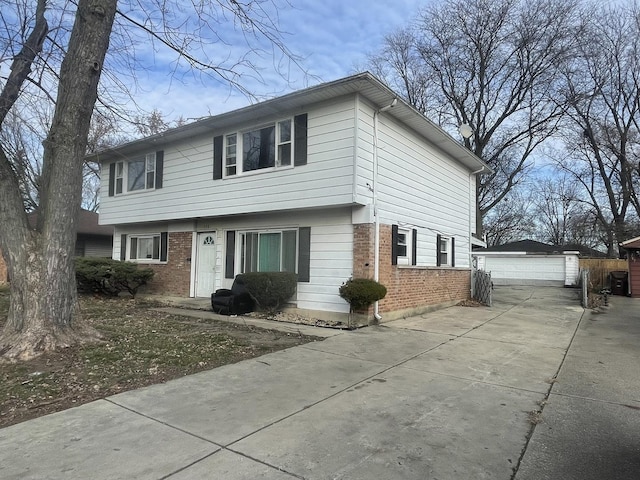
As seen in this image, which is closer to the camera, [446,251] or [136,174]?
[446,251]

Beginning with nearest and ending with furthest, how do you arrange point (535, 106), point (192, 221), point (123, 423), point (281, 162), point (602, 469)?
point (602, 469) → point (123, 423) → point (281, 162) → point (192, 221) → point (535, 106)

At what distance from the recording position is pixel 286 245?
1148 cm

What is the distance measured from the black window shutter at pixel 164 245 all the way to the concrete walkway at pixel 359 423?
9.20 metres

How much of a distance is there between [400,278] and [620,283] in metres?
15.7

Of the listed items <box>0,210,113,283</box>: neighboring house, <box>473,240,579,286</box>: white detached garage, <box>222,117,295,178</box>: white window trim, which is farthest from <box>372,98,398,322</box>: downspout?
<box>0,210,113,283</box>: neighboring house

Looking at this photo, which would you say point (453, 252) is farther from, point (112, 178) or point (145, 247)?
point (112, 178)

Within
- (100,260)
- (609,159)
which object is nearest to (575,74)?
(609,159)

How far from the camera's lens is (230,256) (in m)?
12.9

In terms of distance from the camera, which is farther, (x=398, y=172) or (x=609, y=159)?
(x=609, y=159)

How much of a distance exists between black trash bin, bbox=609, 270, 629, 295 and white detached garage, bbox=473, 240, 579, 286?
140 inches

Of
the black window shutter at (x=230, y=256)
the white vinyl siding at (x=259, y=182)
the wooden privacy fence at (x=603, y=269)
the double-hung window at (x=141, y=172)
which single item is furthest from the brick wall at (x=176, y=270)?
the wooden privacy fence at (x=603, y=269)

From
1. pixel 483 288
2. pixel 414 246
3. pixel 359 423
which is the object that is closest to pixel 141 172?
pixel 414 246

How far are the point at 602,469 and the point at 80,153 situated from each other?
7.39 metres

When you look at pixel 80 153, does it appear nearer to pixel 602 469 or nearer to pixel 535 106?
pixel 602 469
